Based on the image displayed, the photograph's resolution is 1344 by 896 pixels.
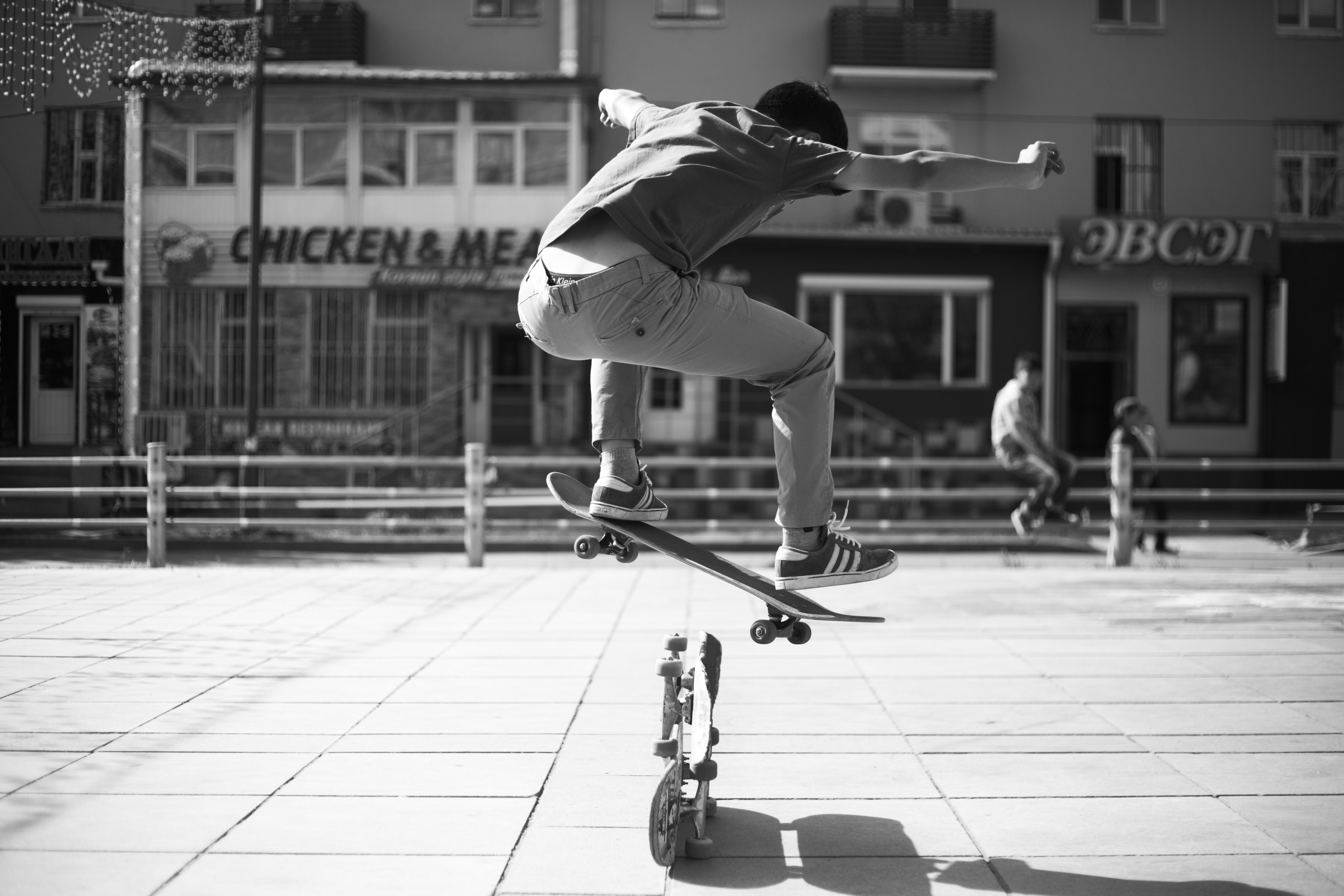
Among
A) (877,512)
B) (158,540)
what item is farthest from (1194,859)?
(877,512)

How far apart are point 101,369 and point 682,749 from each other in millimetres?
6731

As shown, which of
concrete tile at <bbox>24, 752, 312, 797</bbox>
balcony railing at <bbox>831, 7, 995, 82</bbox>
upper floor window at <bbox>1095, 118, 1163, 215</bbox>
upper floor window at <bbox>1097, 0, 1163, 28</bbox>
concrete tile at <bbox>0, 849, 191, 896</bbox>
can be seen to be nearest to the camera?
concrete tile at <bbox>0, 849, 191, 896</bbox>

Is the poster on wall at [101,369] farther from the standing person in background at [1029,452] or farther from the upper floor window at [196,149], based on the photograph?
the upper floor window at [196,149]

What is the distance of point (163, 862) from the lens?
3.38m

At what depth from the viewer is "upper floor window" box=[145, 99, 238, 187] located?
2253 centimetres

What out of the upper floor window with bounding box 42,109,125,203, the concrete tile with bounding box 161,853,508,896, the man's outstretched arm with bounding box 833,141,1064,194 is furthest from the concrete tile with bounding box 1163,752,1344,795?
the upper floor window with bounding box 42,109,125,203

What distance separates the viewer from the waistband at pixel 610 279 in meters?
3.56

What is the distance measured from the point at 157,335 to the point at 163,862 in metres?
20.3

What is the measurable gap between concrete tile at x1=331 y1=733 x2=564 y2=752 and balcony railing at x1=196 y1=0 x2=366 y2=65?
21534 mm

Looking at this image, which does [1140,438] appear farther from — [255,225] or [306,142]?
[306,142]

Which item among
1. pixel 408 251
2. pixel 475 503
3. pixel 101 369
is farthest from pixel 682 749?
pixel 408 251

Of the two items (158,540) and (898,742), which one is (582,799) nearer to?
(898,742)

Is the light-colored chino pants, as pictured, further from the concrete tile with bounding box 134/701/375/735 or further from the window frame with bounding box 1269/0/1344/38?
the window frame with bounding box 1269/0/1344/38

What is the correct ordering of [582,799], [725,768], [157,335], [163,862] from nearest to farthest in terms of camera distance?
[163,862] → [582,799] → [725,768] → [157,335]
